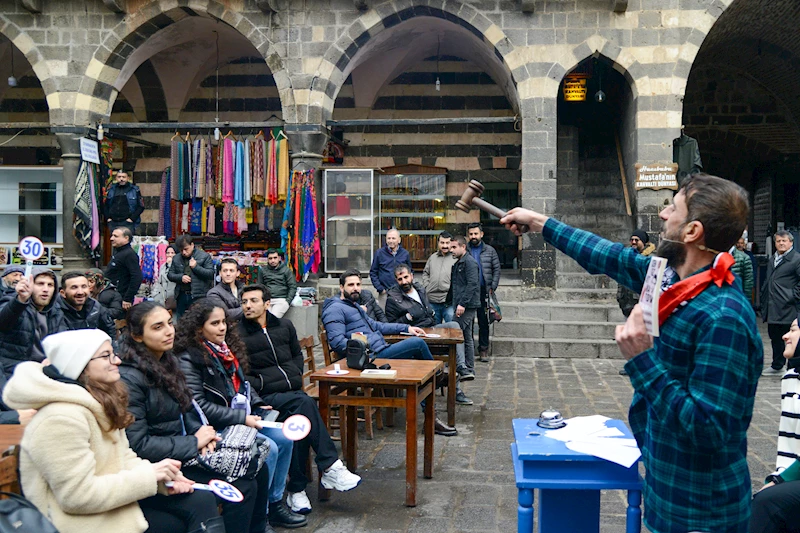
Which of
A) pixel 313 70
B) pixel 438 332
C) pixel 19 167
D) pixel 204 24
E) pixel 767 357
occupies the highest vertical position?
pixel 204 24

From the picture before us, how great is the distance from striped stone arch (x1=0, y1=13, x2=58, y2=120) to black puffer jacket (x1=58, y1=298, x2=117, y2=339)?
666 cm

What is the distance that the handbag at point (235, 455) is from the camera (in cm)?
358

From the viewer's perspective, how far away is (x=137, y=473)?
287cm

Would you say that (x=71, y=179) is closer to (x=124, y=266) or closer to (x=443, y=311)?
(x=124, y=266)

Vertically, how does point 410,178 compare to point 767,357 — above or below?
above

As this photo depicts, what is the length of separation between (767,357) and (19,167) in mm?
11772

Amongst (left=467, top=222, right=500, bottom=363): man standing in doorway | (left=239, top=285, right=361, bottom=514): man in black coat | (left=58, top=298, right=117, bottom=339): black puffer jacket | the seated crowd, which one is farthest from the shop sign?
(left=58, top=298, right=117, bottom=339): black puffer jacket

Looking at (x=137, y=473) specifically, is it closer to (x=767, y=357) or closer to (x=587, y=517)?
(x=587, y=517)

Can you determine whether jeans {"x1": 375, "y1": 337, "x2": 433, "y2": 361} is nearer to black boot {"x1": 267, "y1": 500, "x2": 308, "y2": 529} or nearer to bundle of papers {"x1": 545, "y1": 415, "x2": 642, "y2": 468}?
black boot {"x1": 267, "y1": 500, "x2": 308, "y2": 529}

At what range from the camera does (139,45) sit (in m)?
11.7

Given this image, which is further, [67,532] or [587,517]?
[587,517]

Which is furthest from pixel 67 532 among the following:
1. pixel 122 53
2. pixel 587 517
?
pixel 122 53

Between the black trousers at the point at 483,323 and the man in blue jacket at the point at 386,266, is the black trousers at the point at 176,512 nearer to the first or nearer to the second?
the man in blue jacket at the point at 386,266

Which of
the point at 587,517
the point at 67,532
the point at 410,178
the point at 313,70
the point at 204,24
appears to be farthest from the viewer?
the point at 410,178
